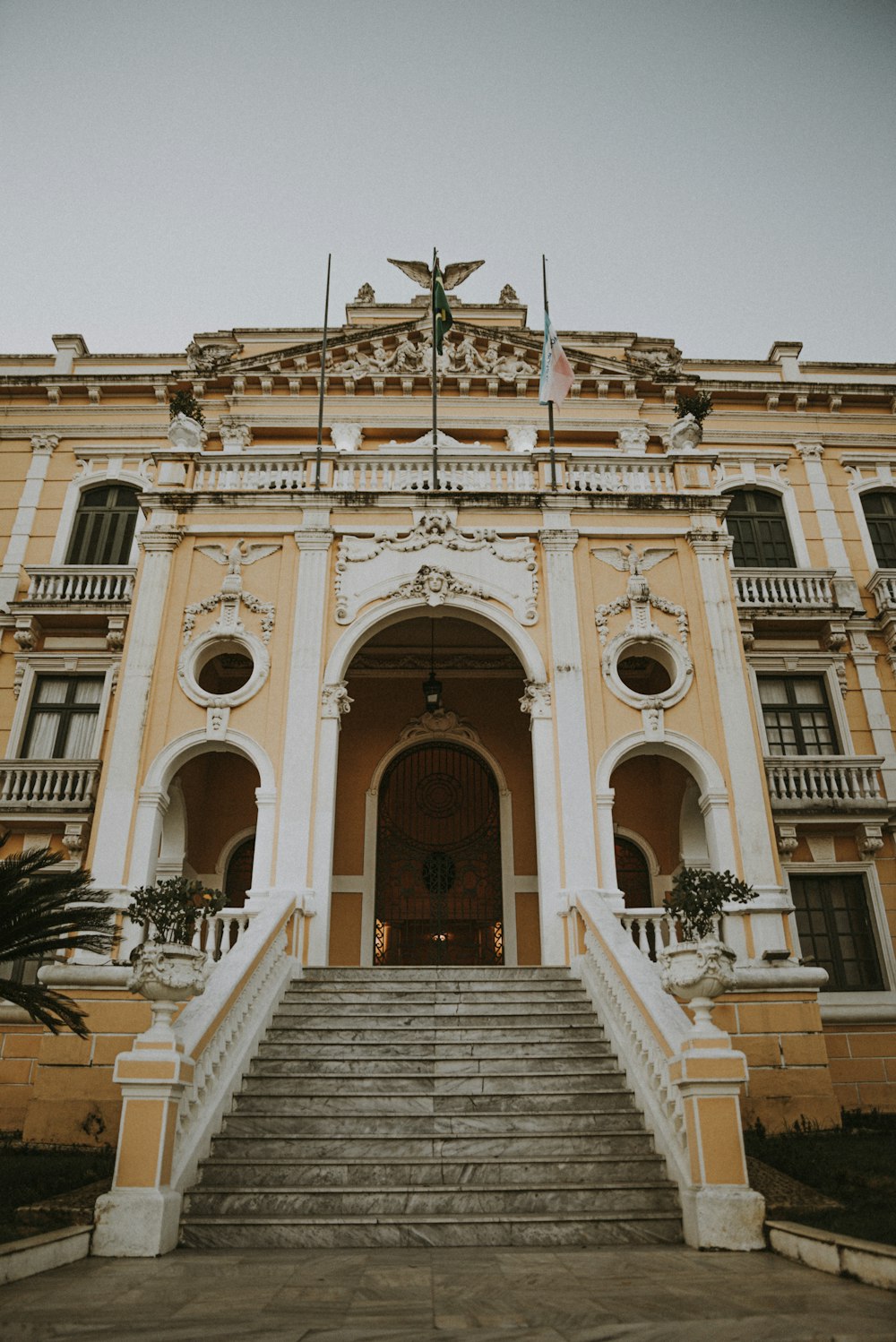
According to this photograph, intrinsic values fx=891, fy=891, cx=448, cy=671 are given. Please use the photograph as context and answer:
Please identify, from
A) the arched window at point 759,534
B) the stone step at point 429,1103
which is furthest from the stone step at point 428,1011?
the arched window at point 759,534

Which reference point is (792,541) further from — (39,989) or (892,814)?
(39,989)

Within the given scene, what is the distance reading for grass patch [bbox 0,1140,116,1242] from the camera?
637cm

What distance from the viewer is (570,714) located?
1318 cm

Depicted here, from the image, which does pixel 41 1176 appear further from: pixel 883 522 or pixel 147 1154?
pixel 883 522

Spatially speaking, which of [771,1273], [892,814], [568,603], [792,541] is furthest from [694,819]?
[771,1273]

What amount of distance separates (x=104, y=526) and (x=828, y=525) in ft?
47.9

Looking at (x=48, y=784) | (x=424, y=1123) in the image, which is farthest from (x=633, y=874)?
(x=48, y=784)

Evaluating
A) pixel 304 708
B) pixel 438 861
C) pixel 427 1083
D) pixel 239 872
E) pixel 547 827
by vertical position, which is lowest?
pixel 427 1083

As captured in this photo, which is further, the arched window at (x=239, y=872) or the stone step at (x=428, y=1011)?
the arched window at (x=239, y=872)

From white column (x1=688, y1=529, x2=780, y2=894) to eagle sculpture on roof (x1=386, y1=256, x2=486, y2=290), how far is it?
973 centimetres

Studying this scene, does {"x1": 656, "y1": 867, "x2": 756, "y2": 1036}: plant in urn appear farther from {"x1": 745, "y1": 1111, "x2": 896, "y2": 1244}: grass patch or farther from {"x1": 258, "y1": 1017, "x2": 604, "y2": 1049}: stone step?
{"x1": 258, "y1": 1017, "x2": 604, "y2": 1049}: stone step

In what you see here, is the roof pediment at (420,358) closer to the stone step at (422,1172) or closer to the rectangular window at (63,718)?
the rectangular window at (63,718)

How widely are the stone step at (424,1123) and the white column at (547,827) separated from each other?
381cm

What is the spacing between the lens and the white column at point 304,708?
40.0 feet
